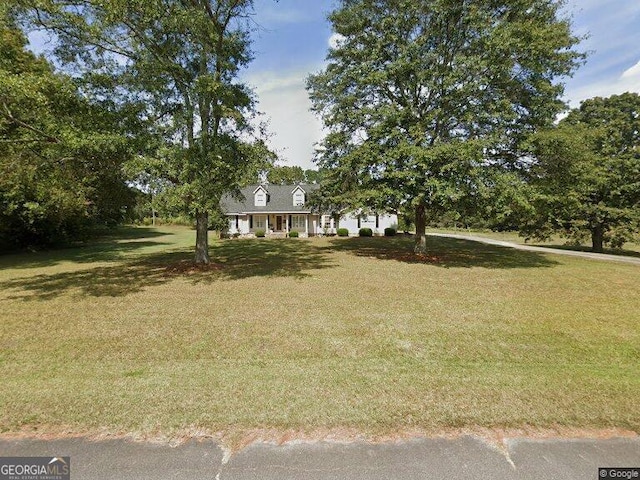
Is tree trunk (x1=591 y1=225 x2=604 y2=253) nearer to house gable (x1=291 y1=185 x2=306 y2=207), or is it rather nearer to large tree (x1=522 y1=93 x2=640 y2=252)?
large tree (x1=522 y1=93 x2=640 y2=252)

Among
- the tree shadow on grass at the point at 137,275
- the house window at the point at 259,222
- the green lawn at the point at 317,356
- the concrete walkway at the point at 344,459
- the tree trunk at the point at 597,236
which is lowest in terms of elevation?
the concrete walkway at the point at 344,459

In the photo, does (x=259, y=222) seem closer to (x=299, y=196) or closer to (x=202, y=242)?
(x=299, y=196)

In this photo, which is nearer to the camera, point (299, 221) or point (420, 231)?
point (420, 231)

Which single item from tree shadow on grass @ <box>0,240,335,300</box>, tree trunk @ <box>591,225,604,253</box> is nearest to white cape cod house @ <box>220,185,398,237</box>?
tree trunk @ <box>591,225,604,253</box>

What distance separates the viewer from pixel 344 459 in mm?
2646

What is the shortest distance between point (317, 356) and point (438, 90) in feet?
43.3

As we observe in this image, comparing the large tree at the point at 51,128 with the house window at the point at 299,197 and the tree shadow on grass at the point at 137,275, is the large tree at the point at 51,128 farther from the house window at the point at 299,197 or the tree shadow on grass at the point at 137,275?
the house window at the point at 299,197

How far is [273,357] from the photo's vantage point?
4.66 m

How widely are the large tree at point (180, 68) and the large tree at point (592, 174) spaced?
1181 cm

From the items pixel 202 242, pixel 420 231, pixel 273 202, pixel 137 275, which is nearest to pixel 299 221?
pixel 273 202

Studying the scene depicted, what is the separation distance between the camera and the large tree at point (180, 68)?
8.52 m

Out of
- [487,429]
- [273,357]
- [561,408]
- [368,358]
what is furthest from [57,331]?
[561,408]

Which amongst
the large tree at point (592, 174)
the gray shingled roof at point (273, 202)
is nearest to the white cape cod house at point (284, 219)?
the gray shingled roof at point (273, 202)

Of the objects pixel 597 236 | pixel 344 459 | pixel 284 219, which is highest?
pixel 284 219
